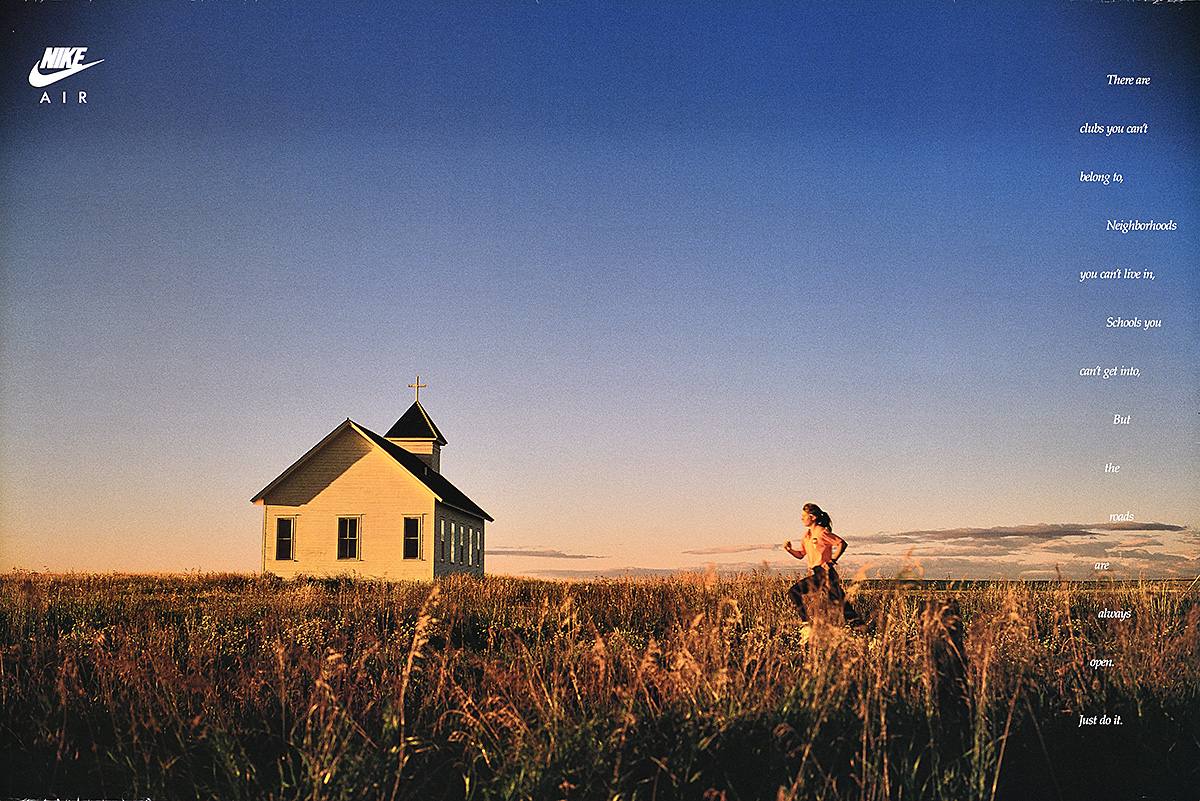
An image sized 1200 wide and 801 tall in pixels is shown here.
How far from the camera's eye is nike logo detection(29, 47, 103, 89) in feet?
19.5

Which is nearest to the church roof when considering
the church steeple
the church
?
the church steeple

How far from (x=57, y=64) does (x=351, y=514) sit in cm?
1934

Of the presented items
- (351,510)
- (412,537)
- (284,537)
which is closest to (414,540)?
(412,537)

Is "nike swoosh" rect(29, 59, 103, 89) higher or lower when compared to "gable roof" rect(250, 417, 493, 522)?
higher

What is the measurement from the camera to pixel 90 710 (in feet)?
18.9

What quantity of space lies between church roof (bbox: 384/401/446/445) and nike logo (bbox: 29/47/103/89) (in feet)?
78.1

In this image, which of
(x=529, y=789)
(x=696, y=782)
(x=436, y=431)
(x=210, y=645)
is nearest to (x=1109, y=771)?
(x=696, y=782)

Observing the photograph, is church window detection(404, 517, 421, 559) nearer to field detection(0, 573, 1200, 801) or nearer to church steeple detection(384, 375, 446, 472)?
church steeple detection(384, 375, 446, 472)

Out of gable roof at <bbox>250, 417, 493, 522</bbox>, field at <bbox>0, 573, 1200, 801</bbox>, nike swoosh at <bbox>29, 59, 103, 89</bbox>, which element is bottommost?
field at <bbox>0, 573, 1200, 801</bbox>

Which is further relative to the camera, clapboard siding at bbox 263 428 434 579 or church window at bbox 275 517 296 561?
church window at bbox 275 517 296 561

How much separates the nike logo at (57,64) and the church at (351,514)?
736 inches

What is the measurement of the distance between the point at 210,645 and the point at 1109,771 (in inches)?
305

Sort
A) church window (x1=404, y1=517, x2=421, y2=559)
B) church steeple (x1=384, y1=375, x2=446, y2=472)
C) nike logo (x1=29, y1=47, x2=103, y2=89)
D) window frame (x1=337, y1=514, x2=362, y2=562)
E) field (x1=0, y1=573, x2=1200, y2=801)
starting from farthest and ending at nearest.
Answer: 1. church steeple (x1=384, y1=375, x2=446, y2=472)
2. church window (x1=404, y1=517, x2=421, y2=559)
3. window frame (x1=337, y1=514, x2=362, y2=562)
4. nike logo (x1=29, y1=47, x2=103, y2=89)
5. field (x1=0, y1=573, x2=1200, y2=801)

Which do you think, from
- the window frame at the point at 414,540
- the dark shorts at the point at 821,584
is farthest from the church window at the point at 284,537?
the dark shorts at the point at 821,584
